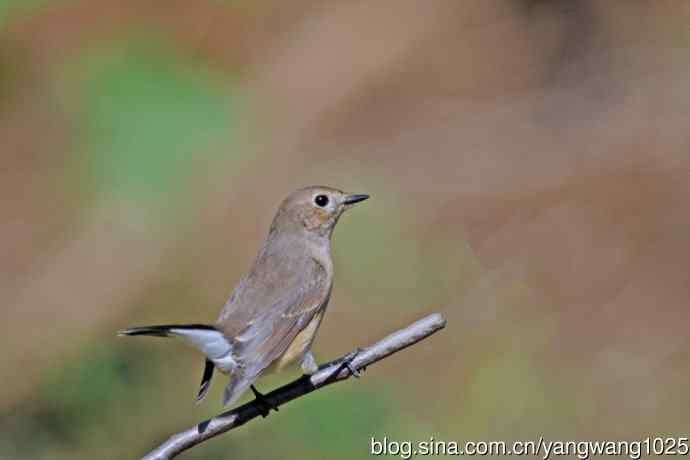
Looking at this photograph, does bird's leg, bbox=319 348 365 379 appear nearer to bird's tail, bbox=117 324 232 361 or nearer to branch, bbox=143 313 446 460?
branch, bbox=143 313 446 460

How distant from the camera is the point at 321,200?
4.80 meters

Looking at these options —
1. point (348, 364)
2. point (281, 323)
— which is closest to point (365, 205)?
point (281, 323)

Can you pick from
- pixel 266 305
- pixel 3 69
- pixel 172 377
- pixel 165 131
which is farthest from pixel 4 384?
pixel 266 305

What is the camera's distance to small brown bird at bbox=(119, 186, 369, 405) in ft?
13.1

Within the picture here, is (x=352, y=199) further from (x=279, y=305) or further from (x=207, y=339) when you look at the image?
(x=207, y=339)

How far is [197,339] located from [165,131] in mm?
4652

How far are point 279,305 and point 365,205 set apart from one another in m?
4.00

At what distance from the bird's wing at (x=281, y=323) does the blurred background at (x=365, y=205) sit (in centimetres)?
213

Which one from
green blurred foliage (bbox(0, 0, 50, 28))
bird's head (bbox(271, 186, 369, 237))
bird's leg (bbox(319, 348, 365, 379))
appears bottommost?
bird's leg (bbox(319, 348, 365, 379))

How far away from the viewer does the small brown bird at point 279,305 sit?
3994 millimetres

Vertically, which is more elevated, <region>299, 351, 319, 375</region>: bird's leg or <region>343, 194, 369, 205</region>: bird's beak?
<region>343, 194, 369, 205</region>: bird's beak

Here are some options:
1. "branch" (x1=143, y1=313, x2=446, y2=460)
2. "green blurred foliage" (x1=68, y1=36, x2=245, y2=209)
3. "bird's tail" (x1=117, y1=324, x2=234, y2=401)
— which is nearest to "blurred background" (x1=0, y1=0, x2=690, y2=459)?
"green blurred foliage" (x1=68, y1=36, x2=245, y2=209)

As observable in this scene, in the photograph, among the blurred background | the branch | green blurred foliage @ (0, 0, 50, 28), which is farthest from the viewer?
green blurred foliage @ (0, 0, 50, 28)

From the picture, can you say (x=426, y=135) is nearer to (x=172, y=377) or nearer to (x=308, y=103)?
(x=308, y=103)
